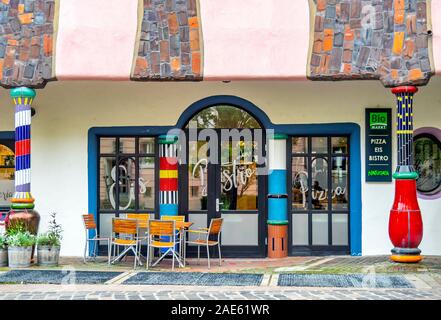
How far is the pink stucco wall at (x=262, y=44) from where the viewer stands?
38.2 ft

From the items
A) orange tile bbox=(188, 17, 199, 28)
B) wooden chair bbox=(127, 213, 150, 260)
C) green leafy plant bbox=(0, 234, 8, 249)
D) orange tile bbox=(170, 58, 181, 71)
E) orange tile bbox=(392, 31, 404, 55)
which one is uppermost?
orange tile bbox=(188, 17, 199, 28)

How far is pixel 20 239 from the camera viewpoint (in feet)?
37.8

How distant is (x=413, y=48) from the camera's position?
37.1 feet

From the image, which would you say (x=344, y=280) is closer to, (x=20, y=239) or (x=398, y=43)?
(x=398, y=43)

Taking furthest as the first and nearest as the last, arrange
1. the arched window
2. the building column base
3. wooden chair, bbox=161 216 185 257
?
1. the arched window
2. the building column base
3. wooden chair, bbox=161 216 185 257

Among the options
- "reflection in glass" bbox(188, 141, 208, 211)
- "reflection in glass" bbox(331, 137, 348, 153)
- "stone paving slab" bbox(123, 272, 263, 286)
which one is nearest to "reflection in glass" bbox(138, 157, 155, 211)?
"reflection in glass" bbox(188, 141, 208, 211)

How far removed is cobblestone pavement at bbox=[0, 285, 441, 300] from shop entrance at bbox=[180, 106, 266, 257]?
3.64 meters

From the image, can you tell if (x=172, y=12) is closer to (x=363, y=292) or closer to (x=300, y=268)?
(x=300, y=268)

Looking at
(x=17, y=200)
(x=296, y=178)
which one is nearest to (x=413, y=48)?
(x=296, y=178)

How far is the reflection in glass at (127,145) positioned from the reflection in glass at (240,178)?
1711mm

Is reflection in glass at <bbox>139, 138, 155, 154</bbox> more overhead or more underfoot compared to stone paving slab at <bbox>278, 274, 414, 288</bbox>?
more overhead

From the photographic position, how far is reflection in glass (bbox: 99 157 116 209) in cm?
1348

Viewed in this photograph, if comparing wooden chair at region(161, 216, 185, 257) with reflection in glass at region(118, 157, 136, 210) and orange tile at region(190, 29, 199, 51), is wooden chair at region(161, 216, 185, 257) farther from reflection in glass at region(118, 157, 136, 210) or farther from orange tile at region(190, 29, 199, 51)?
orange tile at region(190, 29, 199, 51)

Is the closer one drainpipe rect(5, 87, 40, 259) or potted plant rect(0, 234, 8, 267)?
potted plant rect(0, 234, 8, 267)
